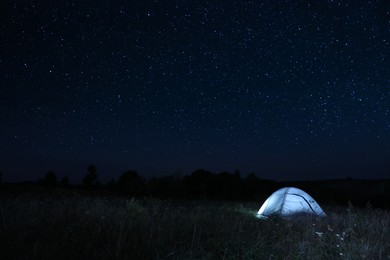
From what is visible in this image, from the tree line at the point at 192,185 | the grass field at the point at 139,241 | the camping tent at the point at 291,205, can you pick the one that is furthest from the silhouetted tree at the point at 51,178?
the grass field at the point at 139,241

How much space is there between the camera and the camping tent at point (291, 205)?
1117 cm

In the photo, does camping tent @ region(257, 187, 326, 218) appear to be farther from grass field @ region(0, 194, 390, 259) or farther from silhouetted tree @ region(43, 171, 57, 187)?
silhouetted tree @ region(43, 171, 57, 187)

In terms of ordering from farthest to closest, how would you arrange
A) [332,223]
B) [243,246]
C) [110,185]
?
[110,185] → [332,223] → [243,246]

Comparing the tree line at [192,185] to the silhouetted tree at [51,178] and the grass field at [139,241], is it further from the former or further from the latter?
the grass field at [139,241]

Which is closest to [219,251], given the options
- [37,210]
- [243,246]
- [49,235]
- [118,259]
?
[243,246]

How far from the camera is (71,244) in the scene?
10.7ft

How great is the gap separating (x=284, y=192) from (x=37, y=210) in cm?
927

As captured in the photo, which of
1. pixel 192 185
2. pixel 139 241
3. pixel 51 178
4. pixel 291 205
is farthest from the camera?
pixel 51 178

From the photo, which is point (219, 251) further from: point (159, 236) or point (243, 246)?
point (159, 236)

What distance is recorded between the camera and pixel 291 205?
1143 centimetres

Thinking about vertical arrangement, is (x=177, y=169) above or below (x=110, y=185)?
above

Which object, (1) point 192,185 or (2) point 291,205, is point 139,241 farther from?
(1) point 192,185

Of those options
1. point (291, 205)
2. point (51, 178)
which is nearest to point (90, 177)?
point (51, 178)

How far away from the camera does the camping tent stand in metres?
11.2
